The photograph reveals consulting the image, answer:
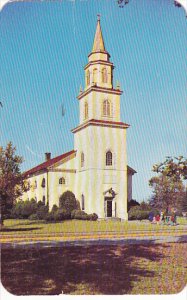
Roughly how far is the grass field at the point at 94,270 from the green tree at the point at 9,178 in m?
2.34

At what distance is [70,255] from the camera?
11883 millimetres

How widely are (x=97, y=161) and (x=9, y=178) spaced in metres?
19.8

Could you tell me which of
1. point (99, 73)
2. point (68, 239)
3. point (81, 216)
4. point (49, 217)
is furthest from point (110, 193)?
point (68, 239)

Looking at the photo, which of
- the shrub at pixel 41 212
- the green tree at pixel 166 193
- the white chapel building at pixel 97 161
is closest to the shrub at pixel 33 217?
the shrub at pixel 41 212

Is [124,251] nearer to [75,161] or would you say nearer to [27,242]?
Answer: [27,242]

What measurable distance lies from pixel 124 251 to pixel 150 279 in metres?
3.95

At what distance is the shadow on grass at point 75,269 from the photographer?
8070mm

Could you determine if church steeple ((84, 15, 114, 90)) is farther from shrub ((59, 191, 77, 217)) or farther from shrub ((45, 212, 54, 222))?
shrub ((45, 212, 54, 222))

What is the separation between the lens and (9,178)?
1508cm

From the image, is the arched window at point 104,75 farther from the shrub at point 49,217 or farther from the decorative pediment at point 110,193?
the shrub at point 49,217

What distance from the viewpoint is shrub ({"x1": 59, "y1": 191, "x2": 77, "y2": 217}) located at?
3347 centimetres

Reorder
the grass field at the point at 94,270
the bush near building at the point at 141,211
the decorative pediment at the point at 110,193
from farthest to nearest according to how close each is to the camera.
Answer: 1. the decorative pediment at the point at 110,193
2. the bush near building at the point at 141,211
3. the grass field at the point at 94,270

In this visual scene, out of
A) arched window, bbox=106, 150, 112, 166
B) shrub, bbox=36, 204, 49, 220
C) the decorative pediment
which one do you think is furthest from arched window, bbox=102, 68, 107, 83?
shrub, bbox=36, 204, 49, 220
